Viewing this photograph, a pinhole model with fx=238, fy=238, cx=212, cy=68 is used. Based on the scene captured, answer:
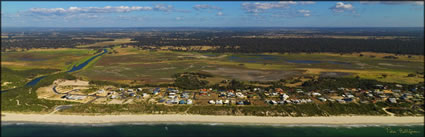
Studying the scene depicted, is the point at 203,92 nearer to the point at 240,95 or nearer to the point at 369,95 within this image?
the point at 240,95

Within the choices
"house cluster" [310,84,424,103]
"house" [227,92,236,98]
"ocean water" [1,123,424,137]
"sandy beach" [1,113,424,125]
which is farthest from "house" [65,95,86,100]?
"house cluster" [310,84,424,103]

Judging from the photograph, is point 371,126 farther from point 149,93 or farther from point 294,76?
point 149,93

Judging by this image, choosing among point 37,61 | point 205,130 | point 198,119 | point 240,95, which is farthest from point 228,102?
point 37,61

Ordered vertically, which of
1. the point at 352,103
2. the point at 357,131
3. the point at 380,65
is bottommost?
the point at 357,131

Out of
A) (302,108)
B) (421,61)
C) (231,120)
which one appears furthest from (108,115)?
(421,61)

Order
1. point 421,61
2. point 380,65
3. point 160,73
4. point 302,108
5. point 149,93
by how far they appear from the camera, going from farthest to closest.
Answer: point 421,61 < point 380,65 < point 160,73 < point 149,93 < point 302,108

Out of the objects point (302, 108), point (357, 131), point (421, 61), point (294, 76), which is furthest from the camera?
point (421, 61)

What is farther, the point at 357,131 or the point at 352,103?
the point at 352,103
